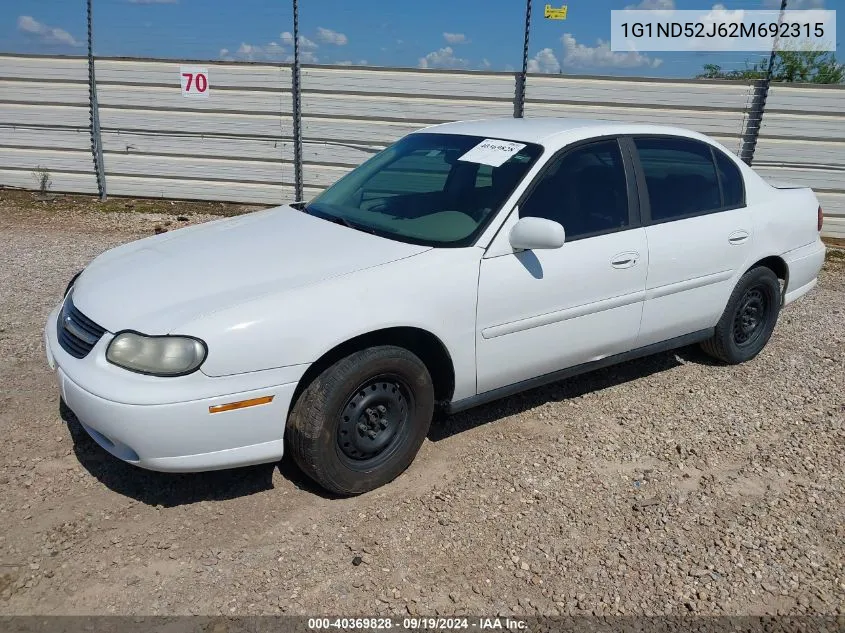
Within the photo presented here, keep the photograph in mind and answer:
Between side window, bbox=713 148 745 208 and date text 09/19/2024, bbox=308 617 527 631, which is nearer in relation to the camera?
date text 09/19/2024, bbox=308 617 527 631

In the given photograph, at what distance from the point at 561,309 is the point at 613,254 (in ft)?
1.54

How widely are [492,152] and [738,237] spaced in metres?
1.80

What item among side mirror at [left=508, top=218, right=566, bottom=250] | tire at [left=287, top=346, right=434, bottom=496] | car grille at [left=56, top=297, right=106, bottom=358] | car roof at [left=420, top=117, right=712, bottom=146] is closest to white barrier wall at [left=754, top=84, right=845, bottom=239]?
car roof at [left=420, top=117, right=712, bottom=146]

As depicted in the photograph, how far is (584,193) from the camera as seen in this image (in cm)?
379

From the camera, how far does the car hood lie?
114 inches

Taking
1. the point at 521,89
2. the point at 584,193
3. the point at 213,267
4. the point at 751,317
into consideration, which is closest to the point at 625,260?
the point at 584,193

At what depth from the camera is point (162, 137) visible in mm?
10008

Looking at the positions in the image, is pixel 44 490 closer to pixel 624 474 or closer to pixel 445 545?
pixel 445 545

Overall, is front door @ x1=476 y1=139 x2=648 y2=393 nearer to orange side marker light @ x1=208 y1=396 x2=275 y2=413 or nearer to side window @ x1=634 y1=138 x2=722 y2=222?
side window @ x1=634 y1=138 x2=722 y2=222

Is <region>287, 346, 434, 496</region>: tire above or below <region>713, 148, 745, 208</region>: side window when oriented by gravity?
below

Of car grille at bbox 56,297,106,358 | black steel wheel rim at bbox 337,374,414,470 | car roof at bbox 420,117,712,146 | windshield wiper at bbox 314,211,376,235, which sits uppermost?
car roof at bbox 420,117,712,146

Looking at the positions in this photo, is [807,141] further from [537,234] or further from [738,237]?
[537,234]

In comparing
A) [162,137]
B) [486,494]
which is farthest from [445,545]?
[162,137]

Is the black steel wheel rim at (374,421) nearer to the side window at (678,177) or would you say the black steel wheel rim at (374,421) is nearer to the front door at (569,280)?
the front door at (569,280)
